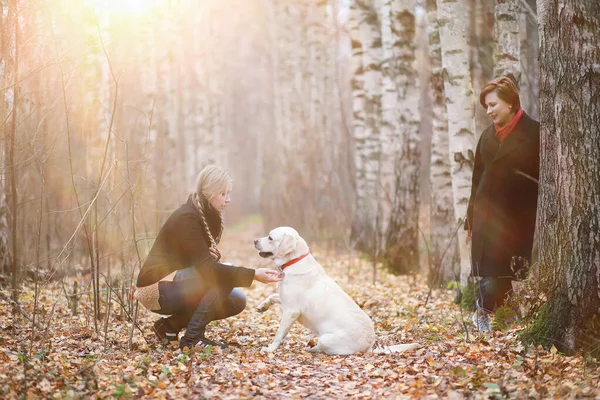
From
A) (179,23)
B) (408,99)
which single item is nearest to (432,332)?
(408,99)

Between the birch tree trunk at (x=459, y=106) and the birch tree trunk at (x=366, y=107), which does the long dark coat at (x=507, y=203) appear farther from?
the birch tree trunk at (x=366, y=107)

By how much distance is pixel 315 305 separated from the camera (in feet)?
18.6

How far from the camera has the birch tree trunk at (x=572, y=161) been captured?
4742mm

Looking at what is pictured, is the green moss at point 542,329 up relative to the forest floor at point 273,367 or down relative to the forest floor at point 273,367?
up

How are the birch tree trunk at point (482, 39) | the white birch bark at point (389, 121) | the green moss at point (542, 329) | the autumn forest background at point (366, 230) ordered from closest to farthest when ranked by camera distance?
the autumn forest background at point (366, 230) < the green moss at point (542, 329) < the white birch bark at point (389, 121) < the birch tree trunk at point (482, 39)

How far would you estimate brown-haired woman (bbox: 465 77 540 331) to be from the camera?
5.96 m

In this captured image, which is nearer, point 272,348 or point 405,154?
point 272,348

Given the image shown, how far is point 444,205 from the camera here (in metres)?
9.23

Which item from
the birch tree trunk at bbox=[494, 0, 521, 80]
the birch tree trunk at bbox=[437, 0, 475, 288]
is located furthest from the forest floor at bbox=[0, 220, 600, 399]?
the birch tree trunk at bbox=[494, 0, 521, 80]

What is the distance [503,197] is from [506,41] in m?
2.17

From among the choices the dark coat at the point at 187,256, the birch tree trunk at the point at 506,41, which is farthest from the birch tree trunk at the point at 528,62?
the dark coat at the point at 187,256

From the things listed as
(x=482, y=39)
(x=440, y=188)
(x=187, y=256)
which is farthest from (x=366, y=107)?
(x=187, y=256)

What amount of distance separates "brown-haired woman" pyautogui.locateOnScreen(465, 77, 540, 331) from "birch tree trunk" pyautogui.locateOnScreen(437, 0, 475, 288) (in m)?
1.20

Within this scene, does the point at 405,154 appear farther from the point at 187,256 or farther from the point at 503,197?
the point at 187,256
